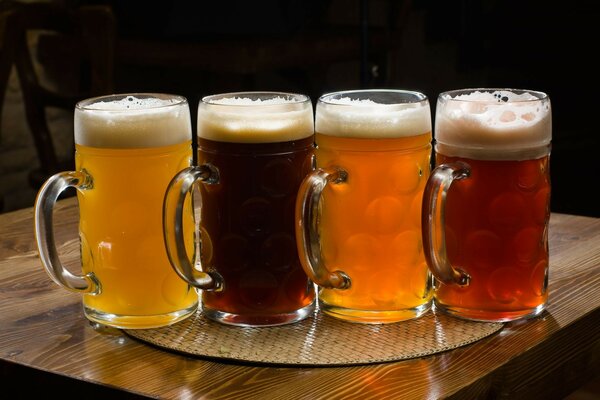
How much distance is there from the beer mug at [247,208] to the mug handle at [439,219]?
137 mm

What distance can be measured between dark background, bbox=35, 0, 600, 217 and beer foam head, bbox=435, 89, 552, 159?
6.00 ft

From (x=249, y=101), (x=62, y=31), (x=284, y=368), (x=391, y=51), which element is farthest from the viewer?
(x=391, y=51)

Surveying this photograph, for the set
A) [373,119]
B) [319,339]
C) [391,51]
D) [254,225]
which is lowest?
[391,51]

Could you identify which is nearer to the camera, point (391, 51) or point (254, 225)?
point (254, 225)

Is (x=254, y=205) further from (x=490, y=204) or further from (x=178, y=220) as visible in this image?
(x=490, y=204)

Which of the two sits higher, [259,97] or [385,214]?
[259,97]

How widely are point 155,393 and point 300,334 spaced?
189 mm

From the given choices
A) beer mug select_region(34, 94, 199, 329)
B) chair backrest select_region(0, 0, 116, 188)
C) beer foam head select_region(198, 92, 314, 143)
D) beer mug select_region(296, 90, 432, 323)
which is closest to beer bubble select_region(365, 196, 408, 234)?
beer mug select_region(296, 90, 432, 323)

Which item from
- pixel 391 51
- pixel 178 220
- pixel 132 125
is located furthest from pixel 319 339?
pixel 391 51

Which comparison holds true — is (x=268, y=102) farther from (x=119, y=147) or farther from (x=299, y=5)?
(x=299, y=5)

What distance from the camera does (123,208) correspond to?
0.98 m

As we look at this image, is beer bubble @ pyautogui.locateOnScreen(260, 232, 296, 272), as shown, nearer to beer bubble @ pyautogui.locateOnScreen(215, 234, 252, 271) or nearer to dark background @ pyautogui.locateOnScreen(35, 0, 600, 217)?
beer bubble @ pyautogui.locateOnScreen(215, 234, 252, 271)

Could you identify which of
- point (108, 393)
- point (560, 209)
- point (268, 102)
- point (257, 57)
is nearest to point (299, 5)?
point (257, 57)

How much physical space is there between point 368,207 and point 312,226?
0.07 meters
